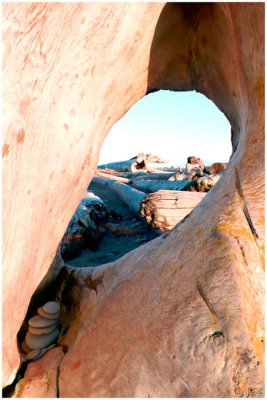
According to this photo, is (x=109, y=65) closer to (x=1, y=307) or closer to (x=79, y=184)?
(x=79, y=184)

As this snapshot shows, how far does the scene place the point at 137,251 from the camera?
1.68 meters

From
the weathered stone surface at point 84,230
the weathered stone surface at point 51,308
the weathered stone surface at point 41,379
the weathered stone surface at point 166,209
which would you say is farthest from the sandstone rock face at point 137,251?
the weathered stone surface at point 166,209

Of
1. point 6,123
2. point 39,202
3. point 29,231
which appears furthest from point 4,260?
point 6,123

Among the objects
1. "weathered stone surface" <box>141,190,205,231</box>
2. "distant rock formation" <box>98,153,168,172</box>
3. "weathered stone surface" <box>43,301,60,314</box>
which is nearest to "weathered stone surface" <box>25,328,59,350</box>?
"weathered stone surface" <box>43,301,60,314</box>

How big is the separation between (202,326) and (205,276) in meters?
0.20

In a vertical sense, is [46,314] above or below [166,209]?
below

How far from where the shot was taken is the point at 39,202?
1.22 metres

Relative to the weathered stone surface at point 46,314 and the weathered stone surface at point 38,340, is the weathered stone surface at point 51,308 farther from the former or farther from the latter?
the weathered stone surface at point 38,340

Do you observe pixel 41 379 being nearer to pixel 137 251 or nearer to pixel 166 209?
pixel 137 251

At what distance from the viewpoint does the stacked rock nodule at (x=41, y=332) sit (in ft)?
5.07

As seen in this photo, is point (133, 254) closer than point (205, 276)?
No

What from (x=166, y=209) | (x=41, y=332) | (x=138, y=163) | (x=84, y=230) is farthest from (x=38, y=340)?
(x=138, y=163)

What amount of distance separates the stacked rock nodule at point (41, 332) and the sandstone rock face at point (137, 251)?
84 mm

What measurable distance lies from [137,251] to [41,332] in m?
0.77
